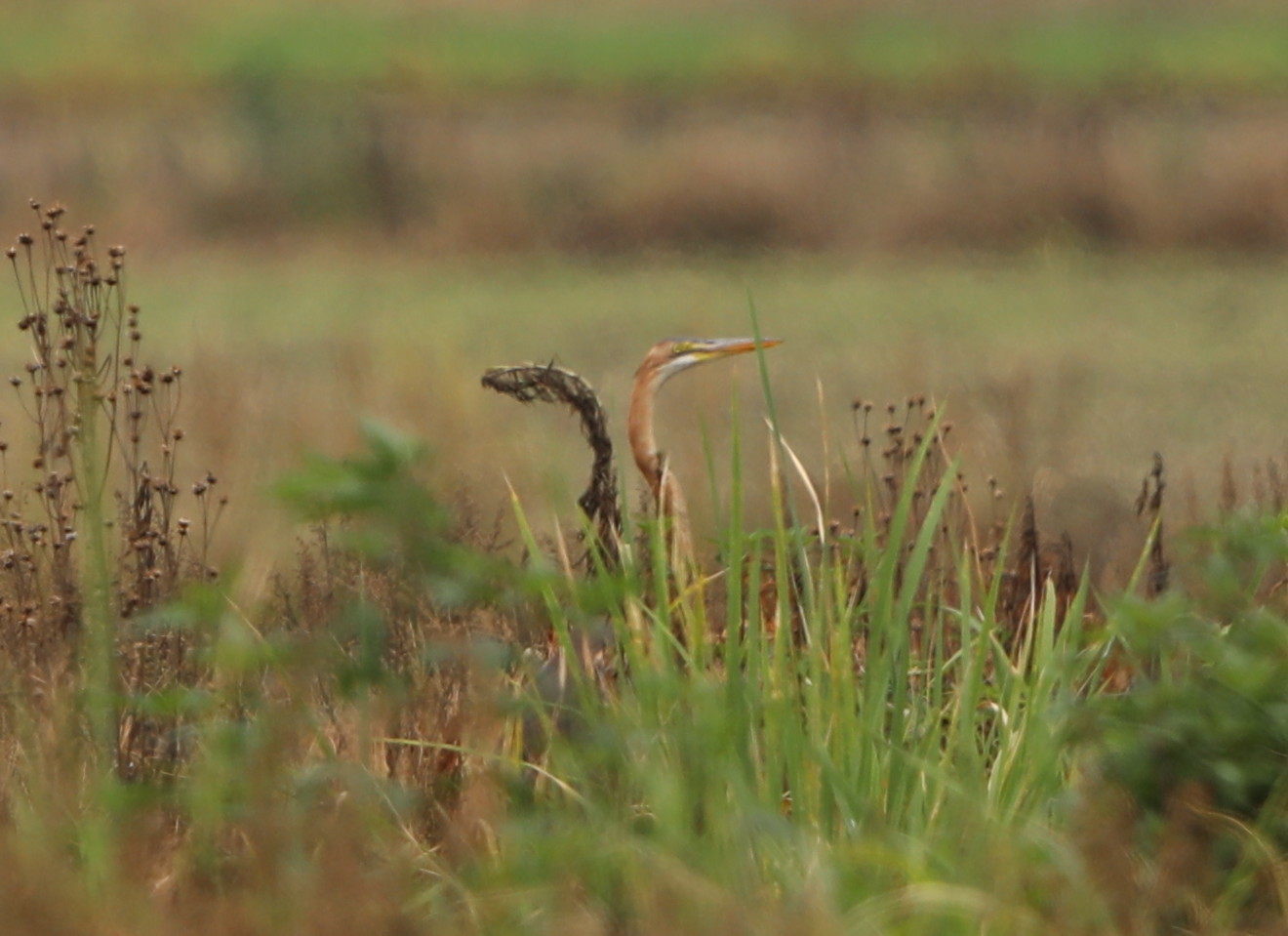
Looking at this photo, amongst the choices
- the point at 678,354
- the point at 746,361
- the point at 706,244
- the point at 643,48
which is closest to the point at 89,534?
Result: the point at 678,354

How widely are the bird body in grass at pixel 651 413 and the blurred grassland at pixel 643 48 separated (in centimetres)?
1805

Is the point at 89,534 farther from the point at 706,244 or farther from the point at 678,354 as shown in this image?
the point at 706,244

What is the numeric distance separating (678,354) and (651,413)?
171 millimetres

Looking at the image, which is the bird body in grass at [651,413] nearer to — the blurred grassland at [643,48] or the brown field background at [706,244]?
the brown field background at [706,244]

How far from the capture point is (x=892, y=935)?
262 cm

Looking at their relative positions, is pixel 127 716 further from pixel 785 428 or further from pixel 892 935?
pixel 785 428

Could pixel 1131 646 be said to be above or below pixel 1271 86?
below

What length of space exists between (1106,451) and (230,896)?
706cm

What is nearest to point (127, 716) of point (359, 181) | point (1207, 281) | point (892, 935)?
point (892, 935)

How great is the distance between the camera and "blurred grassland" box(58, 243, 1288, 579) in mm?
6438

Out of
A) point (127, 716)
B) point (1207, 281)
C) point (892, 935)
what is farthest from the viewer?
point (1207, 281)

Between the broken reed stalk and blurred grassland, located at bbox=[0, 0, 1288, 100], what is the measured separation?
18594mm

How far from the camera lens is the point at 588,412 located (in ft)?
12.0

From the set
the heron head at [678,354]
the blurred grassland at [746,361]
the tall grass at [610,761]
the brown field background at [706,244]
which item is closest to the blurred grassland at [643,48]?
the brown field background at [706,244]
